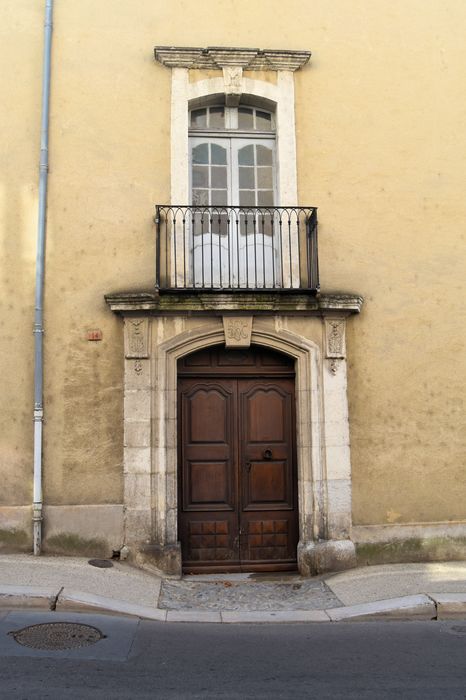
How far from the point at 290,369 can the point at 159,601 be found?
3013mm

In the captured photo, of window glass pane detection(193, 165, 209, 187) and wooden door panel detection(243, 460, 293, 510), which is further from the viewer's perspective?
window glass pane detection(193, 165, 209, 187)

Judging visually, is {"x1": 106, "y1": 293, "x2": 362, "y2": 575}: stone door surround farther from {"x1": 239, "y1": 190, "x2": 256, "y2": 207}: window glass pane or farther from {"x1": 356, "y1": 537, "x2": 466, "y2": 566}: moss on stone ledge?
{"x1": 239, "y1": 190, "x2": 256, "y2": 207}: window glass pane

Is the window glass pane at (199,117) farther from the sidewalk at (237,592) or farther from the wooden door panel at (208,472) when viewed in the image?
the sidewalk at (237,592)

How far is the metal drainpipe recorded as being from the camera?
7.22m

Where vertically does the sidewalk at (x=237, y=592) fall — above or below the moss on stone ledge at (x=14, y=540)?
below

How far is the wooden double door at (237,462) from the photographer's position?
305 inches

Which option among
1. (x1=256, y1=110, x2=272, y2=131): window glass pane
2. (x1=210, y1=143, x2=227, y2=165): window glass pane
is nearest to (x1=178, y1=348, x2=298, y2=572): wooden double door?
(x1=210, y1=143, x2=227, y2=165): window glass pane

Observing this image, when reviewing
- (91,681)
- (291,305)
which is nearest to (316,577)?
(291,305)

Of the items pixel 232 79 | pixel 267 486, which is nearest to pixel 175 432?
pixel 267 486

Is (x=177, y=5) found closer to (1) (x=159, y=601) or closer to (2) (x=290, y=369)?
(2) (x=290, y=369)

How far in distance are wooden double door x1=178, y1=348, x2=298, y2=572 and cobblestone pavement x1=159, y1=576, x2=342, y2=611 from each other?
0.42 metres

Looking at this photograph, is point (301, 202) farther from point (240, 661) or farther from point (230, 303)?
point (240, 661)

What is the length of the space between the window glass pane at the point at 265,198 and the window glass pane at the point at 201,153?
775 mm

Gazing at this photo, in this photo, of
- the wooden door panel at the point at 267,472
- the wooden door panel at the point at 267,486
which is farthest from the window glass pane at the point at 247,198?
the wooden door panel at the point at 267,486
